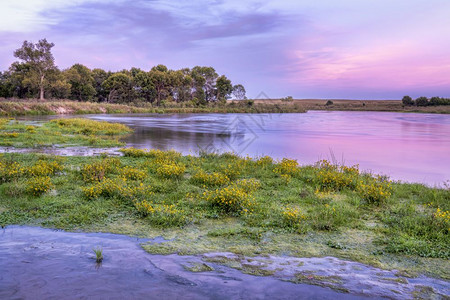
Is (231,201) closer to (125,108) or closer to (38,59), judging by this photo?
(125,108)

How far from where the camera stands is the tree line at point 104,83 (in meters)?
66.7

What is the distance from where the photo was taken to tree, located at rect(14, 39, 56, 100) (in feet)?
211

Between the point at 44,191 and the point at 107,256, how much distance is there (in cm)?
415

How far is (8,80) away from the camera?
7131cm

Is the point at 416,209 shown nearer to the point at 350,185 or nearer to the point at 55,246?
the point at 350,185

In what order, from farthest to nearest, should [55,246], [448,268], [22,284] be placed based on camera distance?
1. [55,246]
2. [448,268]
3. [22,284]

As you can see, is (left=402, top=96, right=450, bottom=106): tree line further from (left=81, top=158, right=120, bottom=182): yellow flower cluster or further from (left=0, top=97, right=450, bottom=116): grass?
(left=81, top=158, right=120, bottom=182): yellow flower cluster

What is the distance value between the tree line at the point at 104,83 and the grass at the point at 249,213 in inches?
2566

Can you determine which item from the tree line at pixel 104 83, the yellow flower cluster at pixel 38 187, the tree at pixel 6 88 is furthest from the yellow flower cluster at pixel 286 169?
the tree at pixel 6 88

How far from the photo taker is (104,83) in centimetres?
8512

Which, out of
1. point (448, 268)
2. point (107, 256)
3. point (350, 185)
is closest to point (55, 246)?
point (107, 256)

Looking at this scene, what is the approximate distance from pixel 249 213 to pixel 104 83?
8719cm

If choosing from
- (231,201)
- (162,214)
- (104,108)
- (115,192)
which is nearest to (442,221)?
(231,201)

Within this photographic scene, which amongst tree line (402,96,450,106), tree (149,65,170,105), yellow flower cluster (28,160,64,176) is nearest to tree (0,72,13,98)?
tree (149,65,170,105)
